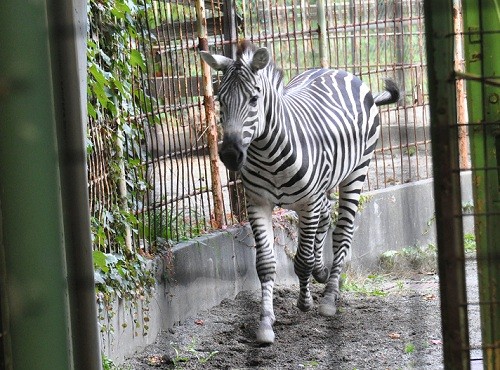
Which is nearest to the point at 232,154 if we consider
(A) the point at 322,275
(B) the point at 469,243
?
(A) the point at 322,275

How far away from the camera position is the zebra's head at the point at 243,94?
216 inches

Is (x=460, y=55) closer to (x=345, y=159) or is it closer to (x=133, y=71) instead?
(x=345, y=159)

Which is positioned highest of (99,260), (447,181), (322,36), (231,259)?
(322,36)

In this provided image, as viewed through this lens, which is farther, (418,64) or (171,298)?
(418,64)

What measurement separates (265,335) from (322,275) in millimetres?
1283

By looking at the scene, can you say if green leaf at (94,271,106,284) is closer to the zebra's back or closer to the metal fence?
the metal fence

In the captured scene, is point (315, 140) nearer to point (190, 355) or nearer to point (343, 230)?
point (343, 230)

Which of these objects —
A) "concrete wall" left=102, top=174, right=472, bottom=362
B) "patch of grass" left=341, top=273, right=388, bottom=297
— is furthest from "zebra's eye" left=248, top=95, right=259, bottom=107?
"patch of grass" left=341, top=273, right=388, bottom=297

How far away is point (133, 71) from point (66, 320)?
4.14 meters

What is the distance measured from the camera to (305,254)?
20.3 ft

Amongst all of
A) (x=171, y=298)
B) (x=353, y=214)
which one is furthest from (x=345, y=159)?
(x=171, y=298)

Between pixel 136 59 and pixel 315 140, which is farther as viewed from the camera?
pixel 315 140

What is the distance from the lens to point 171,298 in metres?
5.75


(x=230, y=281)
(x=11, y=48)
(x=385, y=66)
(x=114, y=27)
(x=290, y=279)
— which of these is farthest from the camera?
(x=385, y=66)
